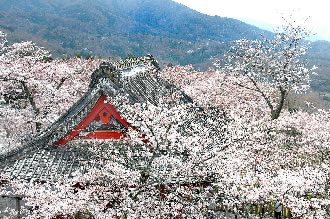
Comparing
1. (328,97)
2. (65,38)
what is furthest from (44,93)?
(65,38)

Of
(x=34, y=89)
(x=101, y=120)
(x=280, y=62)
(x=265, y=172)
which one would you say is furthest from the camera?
(x=34, y=89)

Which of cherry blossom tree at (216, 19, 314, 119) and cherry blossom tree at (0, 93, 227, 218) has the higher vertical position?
cherry blossom tree at (216, 19, 314, 119)

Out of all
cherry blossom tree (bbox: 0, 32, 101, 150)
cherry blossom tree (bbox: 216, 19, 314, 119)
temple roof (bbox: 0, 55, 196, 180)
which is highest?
cherry blossom tree (bbox: 216, 19, 314, 119)

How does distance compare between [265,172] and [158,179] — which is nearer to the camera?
[158,179]

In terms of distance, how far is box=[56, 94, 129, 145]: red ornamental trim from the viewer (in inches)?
406

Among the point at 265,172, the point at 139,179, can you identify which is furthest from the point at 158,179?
the point at 265,172

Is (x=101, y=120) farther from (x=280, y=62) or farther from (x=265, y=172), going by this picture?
(x=280, y=62)

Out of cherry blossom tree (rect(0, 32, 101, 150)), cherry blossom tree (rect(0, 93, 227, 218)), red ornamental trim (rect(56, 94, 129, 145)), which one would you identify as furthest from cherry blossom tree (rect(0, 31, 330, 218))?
cherry blossom tree (rect(0, 32, 101, 150))

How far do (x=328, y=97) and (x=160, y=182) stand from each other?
317ft

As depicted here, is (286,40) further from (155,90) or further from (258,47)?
(155,90)

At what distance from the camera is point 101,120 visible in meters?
10.4

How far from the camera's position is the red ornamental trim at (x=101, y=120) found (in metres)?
10.3

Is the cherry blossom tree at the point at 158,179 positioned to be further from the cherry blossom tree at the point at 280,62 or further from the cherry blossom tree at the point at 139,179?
the cherry blossom tree at the point at 280,62

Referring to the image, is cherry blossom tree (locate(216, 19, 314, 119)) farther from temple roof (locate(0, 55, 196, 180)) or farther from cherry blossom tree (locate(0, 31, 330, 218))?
temple roof (locate(0, 55, 196, 180))
